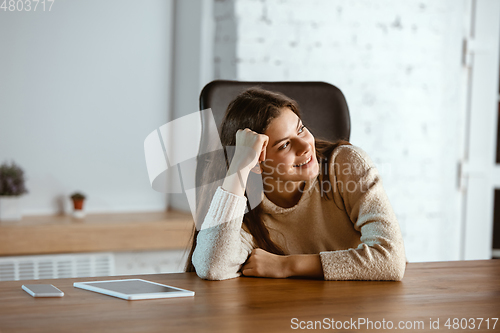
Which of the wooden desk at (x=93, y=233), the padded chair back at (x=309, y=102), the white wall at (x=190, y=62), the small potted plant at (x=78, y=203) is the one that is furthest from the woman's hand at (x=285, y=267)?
the small potted plant at (x=78, y=203)

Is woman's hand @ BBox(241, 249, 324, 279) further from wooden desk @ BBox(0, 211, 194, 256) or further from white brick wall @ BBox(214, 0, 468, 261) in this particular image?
white brick wall @ BBox(214, 0, 468, 261)

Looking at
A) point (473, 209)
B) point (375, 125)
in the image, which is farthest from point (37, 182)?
point (473, 209)

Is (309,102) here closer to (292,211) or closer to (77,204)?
(292,211)

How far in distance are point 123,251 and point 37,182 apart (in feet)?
1.65

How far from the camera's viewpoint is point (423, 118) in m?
2.56

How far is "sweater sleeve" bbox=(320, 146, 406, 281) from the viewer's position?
1020 millimetres

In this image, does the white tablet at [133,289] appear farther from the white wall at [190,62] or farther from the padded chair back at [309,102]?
the white wall at [190,62]

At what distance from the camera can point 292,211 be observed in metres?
1.29

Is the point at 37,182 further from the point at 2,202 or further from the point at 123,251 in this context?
the point at 123,251

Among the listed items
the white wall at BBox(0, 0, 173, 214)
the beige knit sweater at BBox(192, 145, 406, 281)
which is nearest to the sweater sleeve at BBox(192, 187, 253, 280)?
the beige knit sweater at BBox(192, 145, 406, 281)

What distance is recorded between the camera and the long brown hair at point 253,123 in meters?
1.22

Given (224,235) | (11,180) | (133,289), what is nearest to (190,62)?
(11,180)

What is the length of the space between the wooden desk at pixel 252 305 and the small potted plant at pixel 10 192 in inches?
51.2

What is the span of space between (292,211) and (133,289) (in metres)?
0.54
